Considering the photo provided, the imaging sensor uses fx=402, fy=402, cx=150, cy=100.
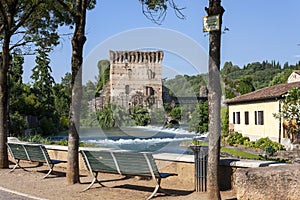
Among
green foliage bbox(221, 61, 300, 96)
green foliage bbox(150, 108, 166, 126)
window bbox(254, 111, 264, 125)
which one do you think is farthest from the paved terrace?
green foliage bbox(221, 61, 300, 96)

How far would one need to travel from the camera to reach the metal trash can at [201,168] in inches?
277

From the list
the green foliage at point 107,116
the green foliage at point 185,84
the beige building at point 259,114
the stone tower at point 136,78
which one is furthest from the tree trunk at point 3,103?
the beige building at point 259,114

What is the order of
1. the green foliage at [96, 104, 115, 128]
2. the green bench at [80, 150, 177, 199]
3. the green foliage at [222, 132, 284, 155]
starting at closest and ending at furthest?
the green bench at [80, 150, 177, 199] < the green foliage at [96, 104, 115, 128] < the green foliage at [222, 132, 284, 155]

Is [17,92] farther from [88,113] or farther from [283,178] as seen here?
[283,178]

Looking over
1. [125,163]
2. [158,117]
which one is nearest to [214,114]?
[125,163]

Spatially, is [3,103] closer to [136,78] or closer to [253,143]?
[136,78]

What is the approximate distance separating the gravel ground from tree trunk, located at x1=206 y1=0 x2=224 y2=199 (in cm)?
56

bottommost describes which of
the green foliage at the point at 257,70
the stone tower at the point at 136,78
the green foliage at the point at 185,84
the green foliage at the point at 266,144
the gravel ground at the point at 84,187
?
the green foliage at the point at 266,144

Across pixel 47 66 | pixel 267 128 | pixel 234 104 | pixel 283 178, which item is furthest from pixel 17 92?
pixel 283 178

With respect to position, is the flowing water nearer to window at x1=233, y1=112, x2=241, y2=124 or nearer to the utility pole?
window at x1=233, y1=112, x2=241, y2=124

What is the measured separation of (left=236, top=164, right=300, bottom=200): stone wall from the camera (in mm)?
5621

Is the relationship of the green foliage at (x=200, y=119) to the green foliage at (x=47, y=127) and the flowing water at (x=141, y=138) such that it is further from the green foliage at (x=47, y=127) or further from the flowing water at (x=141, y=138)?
the green foliage at (x=47, y=127)

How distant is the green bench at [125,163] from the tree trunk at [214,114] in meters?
0.99

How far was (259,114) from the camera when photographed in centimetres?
2917
